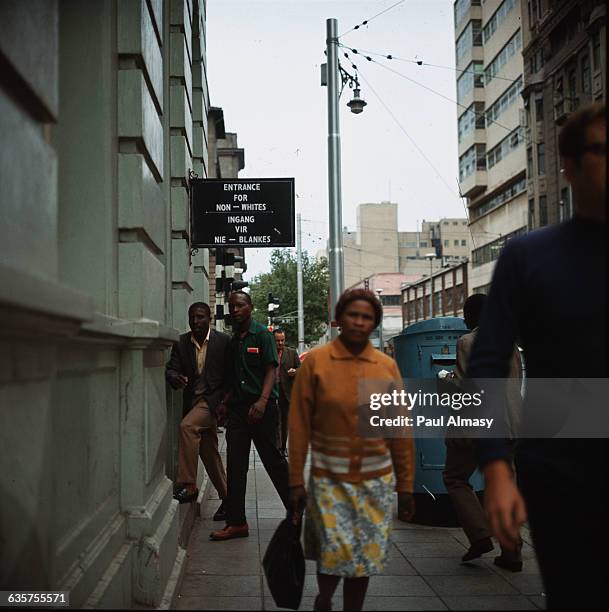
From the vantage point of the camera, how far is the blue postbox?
7902 millimetres

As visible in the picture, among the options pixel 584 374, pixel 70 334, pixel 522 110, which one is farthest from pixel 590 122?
pixel 522 110

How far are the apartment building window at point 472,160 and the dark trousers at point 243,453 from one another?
58349 millimetres

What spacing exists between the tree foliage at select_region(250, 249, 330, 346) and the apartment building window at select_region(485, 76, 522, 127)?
15185mm

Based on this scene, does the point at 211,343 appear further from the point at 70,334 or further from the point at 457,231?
the point at 457,231

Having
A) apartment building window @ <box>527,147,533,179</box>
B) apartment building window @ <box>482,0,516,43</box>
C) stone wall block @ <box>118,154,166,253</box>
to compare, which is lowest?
stone wall block @ <box>118,154,166,253</box>

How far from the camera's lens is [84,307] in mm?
3053

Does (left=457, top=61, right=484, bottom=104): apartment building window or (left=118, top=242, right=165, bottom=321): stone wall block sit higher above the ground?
(left=457, top=61, right=484, bottom=104): apartment building window

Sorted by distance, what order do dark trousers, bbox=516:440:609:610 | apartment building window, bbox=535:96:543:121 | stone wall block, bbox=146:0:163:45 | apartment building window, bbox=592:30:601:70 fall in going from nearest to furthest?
1. dark trousers, bbox=516:440:609:610
2. stone wall block, bbox=146:0:163:45
3. apartment building window, bbox=592:30:601:70
4. apartment building window, bbox=535:96:543:121

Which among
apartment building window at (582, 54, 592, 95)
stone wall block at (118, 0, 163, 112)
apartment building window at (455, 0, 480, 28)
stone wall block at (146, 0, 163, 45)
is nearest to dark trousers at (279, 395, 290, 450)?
stone wall block at (146, 0, 163, 45)

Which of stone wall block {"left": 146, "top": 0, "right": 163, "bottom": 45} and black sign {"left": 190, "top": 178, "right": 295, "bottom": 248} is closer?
stone wall block {"left": 146, "top": 0, "right": 163, "bottom": 45}

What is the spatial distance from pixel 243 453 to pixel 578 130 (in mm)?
5380

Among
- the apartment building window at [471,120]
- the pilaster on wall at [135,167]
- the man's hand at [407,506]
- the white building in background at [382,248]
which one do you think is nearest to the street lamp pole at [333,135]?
the pilaster on wall at [135,167]

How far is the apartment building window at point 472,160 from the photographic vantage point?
6394 cm

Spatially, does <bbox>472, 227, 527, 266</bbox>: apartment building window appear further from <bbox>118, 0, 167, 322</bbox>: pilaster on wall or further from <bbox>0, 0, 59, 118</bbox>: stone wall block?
<bbox>0, 0, 59, 118</bbox>: stone wall block
